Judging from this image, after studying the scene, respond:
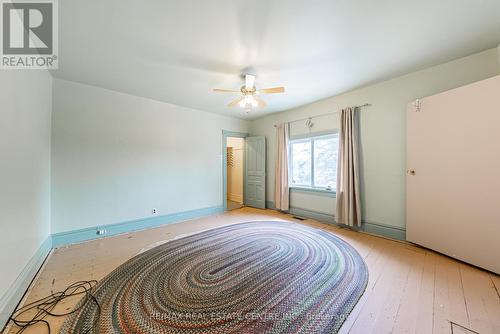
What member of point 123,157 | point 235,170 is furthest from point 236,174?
point 123,157

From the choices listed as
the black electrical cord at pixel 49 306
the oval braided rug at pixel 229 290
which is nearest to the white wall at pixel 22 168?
the black electrical cord at pixel 49 306

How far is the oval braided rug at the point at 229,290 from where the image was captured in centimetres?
128

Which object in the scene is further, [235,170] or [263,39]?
[235,170]

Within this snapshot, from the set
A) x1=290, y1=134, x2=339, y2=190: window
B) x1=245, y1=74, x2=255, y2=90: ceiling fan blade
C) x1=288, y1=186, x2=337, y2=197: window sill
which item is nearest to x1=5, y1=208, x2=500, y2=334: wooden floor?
x1=288, y1=186, x2=337, y2=197: window sill

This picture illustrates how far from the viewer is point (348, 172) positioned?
3.16 meters

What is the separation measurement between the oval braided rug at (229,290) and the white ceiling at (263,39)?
243cm

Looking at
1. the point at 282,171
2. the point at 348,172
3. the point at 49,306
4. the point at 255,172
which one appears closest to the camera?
the point at 49,306

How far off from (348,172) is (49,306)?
3.92 metres

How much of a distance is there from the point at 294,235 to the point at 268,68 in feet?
8.34

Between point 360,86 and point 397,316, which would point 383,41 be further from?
point 397,316

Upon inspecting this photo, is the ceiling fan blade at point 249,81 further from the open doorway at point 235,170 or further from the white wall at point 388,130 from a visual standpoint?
the open doorway at point 235,170

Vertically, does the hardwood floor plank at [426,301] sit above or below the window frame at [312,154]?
below

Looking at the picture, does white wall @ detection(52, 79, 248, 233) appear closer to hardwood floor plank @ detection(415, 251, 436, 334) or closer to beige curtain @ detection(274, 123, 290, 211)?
beige curtain @ detection(274, 123, 290, 211)

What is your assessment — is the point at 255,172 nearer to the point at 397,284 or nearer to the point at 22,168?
the point at 397,284
